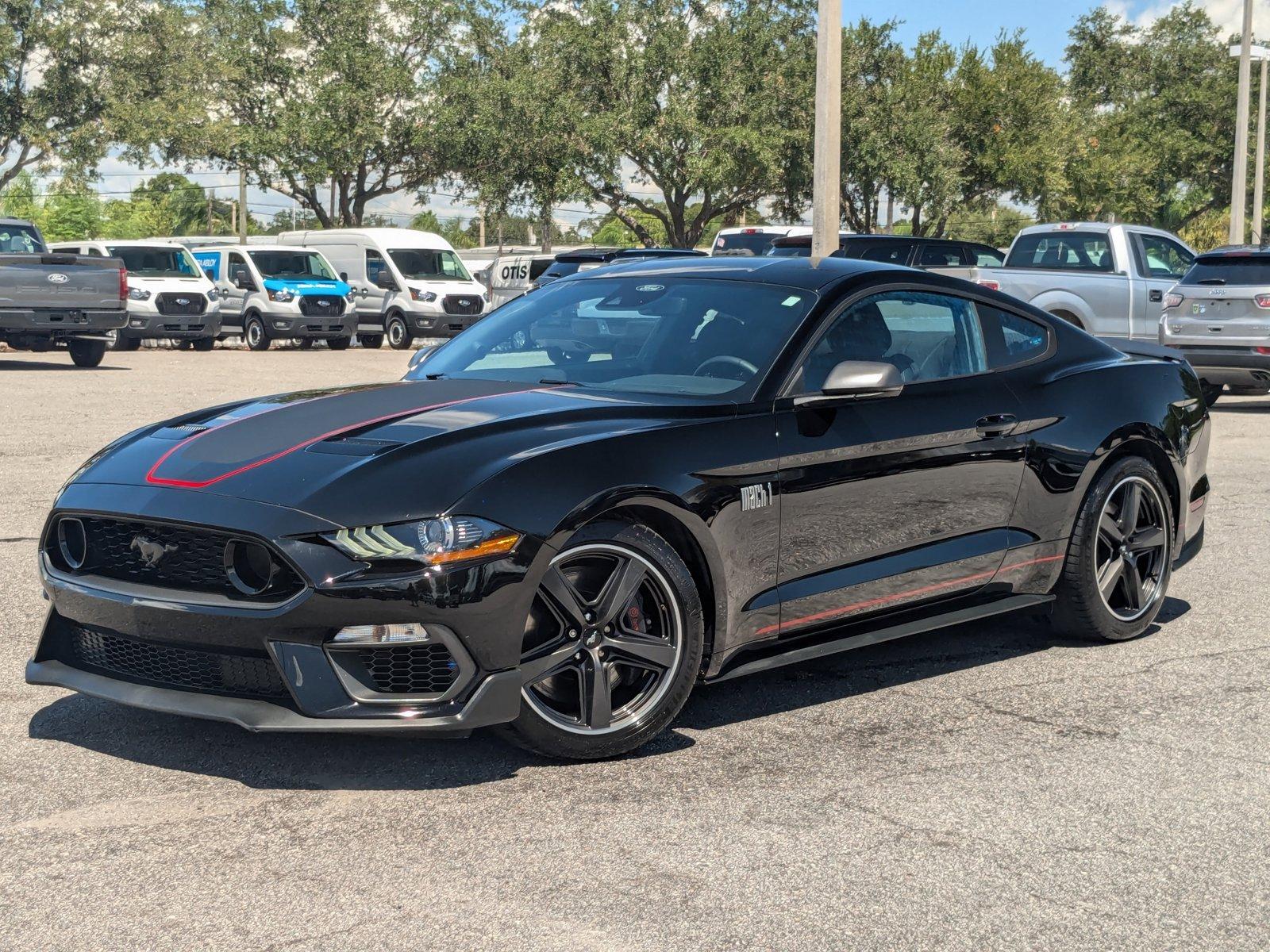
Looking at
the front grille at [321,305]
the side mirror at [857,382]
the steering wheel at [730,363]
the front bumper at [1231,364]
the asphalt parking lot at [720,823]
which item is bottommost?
the asphalt parking lot at [720,823]

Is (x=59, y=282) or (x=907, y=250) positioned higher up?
(x=907, y=250)

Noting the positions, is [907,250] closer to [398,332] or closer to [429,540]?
[398,332]

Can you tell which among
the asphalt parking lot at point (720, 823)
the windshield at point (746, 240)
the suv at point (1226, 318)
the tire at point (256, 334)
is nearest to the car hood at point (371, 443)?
the asphalt parking lot at point (720, 823)

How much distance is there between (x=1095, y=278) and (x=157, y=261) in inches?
690

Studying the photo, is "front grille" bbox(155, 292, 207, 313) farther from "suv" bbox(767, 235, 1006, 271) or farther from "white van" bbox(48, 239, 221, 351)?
"suv" bbox(767, 235, 1006, 271)

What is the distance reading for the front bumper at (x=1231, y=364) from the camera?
16250 millimetres

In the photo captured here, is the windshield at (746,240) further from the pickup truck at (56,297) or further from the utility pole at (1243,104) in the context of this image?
the utility pole at (1243,104)

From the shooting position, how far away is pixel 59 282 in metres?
20.7

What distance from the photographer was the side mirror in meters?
4.98

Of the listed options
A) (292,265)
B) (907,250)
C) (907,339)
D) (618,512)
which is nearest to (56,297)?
(292,265)

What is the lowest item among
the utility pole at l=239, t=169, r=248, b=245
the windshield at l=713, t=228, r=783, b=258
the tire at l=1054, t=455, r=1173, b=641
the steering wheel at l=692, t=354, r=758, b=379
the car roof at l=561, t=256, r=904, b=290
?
the tire at l=1054, t=455, r=1173, b=641

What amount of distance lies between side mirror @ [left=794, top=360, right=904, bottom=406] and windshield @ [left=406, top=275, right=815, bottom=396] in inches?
8.6

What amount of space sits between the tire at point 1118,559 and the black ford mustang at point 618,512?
0.04 ft

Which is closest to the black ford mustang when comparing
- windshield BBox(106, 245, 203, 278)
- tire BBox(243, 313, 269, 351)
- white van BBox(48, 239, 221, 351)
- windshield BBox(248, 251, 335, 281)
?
white van BBox(48, 239, 221, 351)
